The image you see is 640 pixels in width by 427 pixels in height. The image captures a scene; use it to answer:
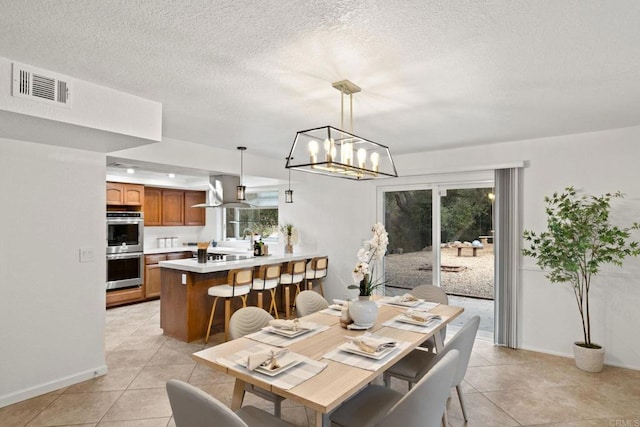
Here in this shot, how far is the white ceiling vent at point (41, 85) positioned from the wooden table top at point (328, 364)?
1.89 m

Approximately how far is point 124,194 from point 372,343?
18.6 ft

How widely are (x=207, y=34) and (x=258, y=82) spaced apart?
0.67m

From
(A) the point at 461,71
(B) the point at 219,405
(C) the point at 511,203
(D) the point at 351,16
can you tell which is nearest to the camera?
(B) the point at 219,405

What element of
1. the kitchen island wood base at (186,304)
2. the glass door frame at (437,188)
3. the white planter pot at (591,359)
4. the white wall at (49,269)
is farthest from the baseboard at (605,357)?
the white wall at (49,269)

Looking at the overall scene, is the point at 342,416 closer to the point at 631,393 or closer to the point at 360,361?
the point at 360,361

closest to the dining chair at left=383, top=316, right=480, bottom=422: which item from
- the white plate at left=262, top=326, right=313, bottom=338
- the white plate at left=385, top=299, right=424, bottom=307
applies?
the white plate at left=385, top=299, right=424, bottom=307

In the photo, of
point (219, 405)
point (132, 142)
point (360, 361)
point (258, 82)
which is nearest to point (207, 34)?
point (258, 82)

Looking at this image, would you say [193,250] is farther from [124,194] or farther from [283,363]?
[283,363]

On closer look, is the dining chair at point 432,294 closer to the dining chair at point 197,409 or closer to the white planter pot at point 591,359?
the white planter pot at point 591,359

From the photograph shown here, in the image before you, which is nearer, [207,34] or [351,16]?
[351,16]

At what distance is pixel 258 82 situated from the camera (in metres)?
2.50

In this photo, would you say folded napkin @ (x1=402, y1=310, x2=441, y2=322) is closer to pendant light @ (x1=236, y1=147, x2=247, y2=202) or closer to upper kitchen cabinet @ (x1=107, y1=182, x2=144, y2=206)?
pendant light @ (x1=236, y1=147, x2=247, y2=202)

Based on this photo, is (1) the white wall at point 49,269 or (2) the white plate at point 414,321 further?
(1) the white wall at point 49,269

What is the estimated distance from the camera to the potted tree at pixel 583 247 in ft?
11.4
